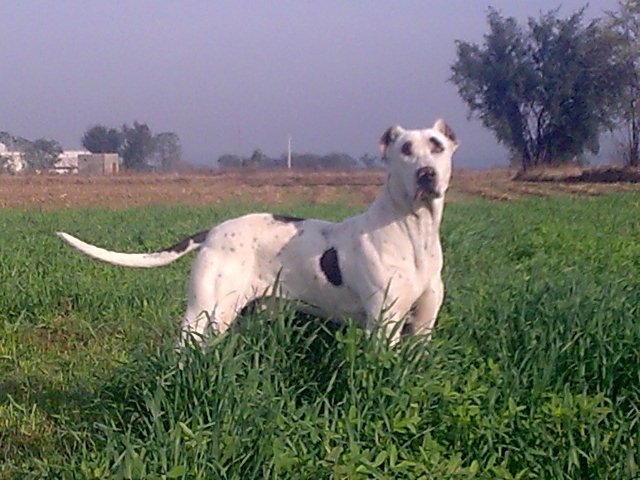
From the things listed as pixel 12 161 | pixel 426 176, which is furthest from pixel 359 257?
pixel 12 161

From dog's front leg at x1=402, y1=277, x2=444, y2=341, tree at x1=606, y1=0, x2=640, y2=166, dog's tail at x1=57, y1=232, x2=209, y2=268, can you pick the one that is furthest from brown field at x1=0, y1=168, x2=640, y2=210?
dog's front leg at x1=402, y1=277, x2=444, y2=341

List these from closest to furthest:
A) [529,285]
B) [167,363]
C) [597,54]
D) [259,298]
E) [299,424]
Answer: [299,424] < [167,363] < [259,298] < [529,285] < [597,54]

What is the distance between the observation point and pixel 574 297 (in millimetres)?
4621

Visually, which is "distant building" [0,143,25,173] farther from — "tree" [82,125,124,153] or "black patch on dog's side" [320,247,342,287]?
"black patch on dog's side" [320,247,342,287]

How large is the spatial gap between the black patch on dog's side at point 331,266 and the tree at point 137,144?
207 ft

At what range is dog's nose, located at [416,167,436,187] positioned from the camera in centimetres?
397

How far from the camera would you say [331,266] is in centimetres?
430

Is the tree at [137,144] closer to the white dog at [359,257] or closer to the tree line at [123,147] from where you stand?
the tree line at [123,147]

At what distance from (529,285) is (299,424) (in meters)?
2.11

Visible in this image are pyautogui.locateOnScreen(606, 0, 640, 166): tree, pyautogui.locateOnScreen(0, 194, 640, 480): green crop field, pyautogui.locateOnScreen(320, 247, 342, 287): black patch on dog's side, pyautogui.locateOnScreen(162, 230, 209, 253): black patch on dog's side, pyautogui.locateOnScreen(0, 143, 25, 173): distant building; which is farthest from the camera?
pyautogui.locateOnScreen(0, 143, 25, 173): distant building

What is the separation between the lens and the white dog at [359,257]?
408 centimetres

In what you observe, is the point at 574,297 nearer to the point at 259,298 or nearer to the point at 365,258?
the point at 365,258

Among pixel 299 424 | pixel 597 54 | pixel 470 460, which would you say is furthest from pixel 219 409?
pixel 597 54

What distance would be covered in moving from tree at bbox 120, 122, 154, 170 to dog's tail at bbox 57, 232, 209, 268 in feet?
205
